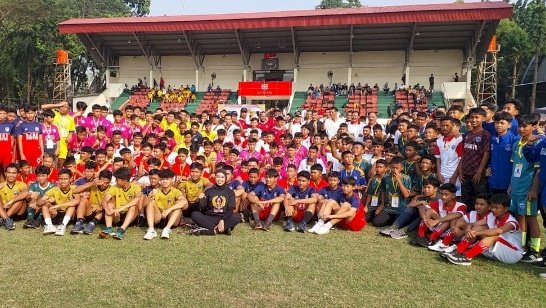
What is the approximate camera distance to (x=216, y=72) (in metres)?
27.5

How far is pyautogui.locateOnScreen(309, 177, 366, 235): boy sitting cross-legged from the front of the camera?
5844 mm

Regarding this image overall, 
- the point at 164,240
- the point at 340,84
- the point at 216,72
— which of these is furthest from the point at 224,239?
the point at 216,72

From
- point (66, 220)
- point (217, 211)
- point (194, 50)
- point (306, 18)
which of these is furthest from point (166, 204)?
point (194, 50)

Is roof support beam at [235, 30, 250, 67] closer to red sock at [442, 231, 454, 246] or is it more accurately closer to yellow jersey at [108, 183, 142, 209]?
yellow jersey at [108, 183, 142, 209]

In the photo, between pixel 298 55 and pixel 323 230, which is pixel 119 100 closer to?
pixel 298 55

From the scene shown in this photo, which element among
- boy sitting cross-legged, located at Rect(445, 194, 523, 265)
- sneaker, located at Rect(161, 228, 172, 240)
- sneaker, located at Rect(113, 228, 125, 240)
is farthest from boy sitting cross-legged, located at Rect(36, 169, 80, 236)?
boy sitting cross-legged, located at Rect(445, 194, 523, 265)

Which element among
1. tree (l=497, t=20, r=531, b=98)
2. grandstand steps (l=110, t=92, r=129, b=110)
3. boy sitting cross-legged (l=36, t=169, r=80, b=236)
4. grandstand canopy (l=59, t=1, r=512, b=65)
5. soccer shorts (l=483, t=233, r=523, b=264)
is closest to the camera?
soccer shorts (l=483, t=233, r=523, b=264)

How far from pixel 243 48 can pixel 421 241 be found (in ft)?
71.9

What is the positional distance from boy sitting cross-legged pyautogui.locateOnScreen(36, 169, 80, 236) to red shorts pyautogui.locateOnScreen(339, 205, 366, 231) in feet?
12.6

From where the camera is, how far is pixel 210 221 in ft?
18.3

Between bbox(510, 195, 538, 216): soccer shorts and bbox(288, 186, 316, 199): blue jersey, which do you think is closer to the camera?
bbox(510, 195, 538, 216): soccer shorts

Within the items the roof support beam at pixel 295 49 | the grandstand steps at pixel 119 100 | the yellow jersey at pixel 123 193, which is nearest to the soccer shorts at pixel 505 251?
the yellow jersey at pixel 123 193

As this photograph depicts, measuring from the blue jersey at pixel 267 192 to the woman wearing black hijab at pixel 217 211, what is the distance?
1.92 ft

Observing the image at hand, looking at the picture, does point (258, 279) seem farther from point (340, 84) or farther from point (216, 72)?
point (216, 72)
